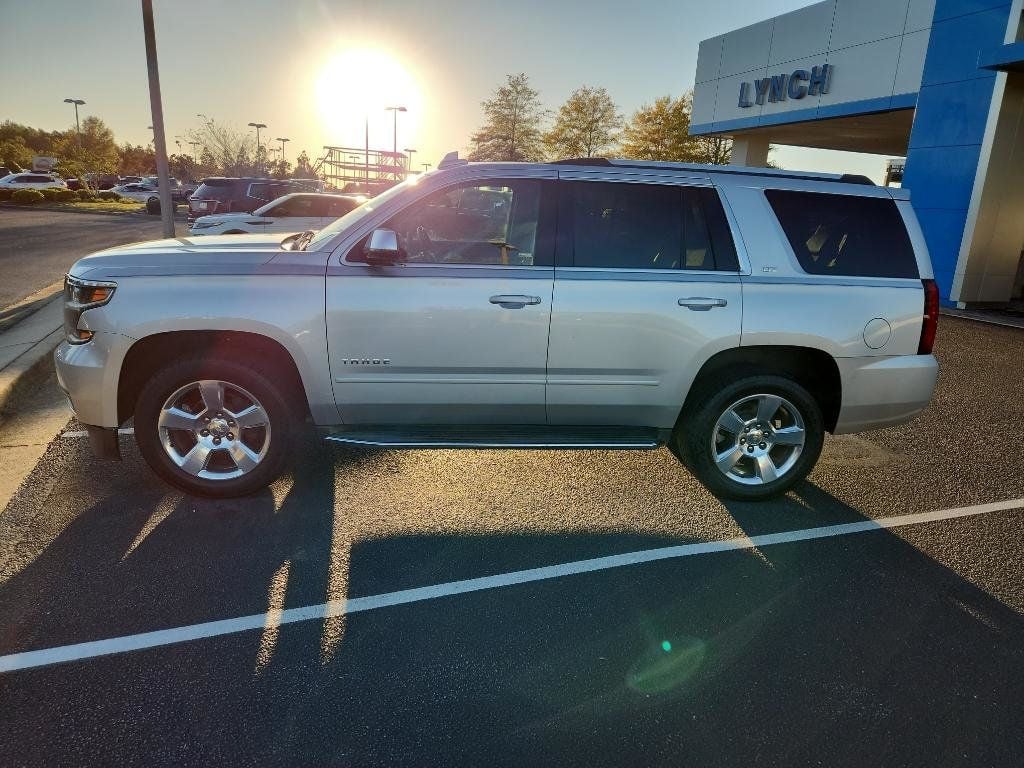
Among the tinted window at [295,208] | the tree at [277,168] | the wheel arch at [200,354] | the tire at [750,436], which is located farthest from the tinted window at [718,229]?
the tree at [277,168]

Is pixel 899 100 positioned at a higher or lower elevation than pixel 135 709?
higher

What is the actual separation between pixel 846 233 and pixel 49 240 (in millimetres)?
20063

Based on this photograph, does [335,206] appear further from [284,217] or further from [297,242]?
[297,242]

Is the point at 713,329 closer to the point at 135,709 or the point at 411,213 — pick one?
the point at 411,213

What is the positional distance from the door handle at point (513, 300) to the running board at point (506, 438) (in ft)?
2.50

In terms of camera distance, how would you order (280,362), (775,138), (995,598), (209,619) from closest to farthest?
(209,619)
(995,598)
(280,362)
(775,138)

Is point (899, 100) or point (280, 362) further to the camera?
point (899, 100)

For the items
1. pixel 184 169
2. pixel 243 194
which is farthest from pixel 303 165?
pixel 243 194

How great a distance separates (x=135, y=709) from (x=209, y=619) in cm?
56

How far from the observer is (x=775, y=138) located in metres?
26.2

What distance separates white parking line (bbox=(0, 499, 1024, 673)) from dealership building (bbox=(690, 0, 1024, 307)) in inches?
286

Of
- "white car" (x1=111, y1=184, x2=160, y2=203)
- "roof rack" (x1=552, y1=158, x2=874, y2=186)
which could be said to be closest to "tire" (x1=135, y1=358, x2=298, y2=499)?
"roof rack" (x1=552, y1=158, x2=874, y2=186)

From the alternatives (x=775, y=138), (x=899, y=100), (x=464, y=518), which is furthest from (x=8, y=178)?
(x=464, y=518)

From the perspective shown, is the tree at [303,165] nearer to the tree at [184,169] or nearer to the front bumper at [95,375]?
the tree at [184,169]
